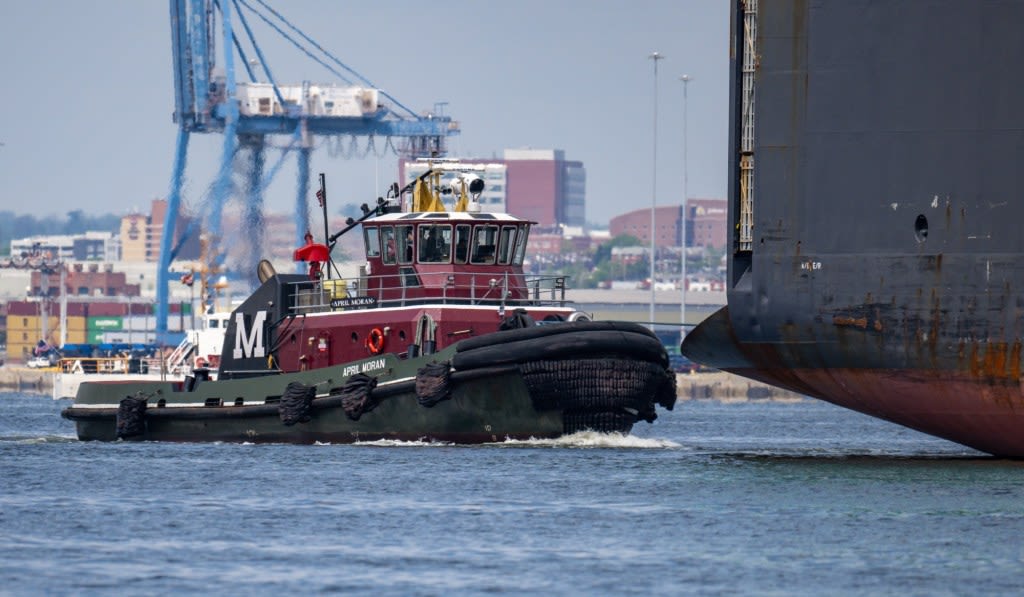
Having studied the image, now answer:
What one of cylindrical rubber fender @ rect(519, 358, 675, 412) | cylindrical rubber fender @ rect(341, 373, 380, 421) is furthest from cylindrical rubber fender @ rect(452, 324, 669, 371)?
cylindrical rubber fender @ rect(341, 373, 380, 421)

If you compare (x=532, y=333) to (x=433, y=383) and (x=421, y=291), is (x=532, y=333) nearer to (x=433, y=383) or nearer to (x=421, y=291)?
(x=433, y=383)

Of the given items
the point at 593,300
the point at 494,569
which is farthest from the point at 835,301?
the point at 593,300

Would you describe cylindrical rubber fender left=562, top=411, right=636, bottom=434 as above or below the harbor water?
above

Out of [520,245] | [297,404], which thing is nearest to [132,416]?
[297,404]

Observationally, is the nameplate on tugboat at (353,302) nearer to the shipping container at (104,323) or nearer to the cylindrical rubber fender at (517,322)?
the cylindrical rubber fender at (517,322)

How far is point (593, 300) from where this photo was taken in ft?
564

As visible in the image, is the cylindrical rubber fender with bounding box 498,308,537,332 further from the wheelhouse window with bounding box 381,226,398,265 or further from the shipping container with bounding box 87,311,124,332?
the shipping container with bounding box 87,311,124,332

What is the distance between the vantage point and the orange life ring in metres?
32.8

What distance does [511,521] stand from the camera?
23281mm

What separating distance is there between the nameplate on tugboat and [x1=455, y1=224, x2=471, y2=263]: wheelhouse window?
5.14 feet

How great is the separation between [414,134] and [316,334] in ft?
195

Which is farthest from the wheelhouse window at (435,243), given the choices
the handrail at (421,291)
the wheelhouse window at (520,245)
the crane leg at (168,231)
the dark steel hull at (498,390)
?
the crane leg at (168,231)

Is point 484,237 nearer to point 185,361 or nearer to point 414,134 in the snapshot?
point 185,361

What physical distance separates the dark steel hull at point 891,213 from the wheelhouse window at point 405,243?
26.2 ft
